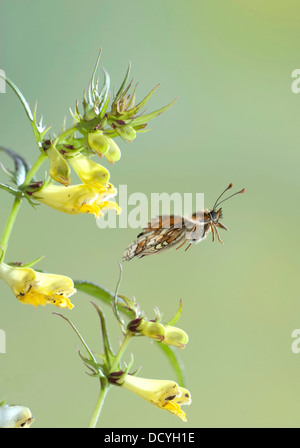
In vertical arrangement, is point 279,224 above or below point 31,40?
below

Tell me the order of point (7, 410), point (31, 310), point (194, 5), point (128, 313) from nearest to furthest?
point (7, 410) → point (128, 313) → point (31, 310) → point (194, 5)

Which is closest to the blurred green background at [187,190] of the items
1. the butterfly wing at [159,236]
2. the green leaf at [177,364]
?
the green leaf at [177,364]

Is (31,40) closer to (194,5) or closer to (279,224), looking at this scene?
(194,5)

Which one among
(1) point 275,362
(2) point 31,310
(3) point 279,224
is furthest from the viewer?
(3) point 279,224

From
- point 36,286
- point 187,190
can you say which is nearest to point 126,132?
point 36,286
